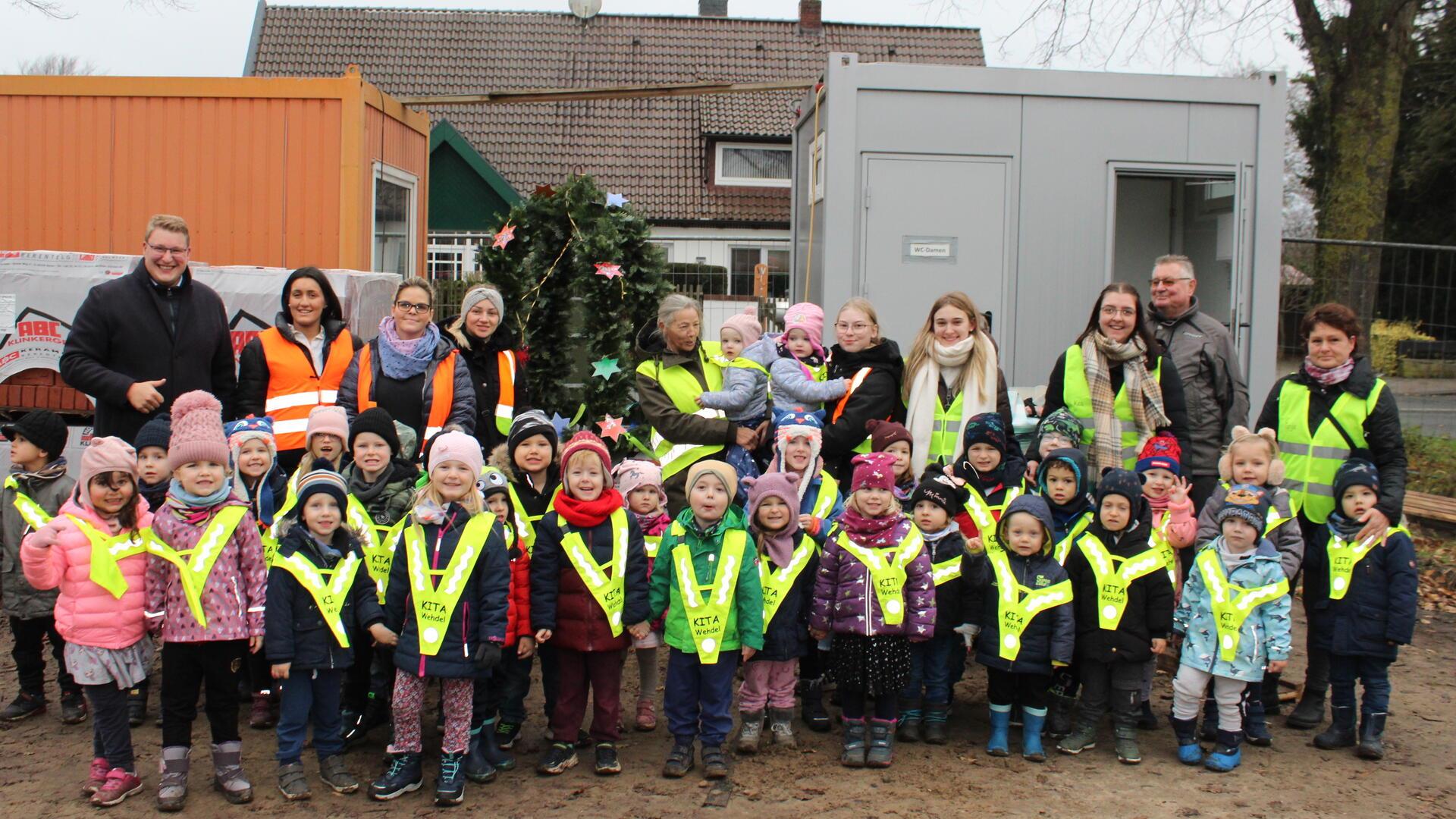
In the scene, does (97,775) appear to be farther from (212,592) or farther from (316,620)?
(316,620)

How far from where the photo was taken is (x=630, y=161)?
27641mm

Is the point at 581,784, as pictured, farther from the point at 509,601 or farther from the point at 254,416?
the point at 254,416

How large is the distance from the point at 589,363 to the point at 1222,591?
3720 mm

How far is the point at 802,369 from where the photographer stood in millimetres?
5906

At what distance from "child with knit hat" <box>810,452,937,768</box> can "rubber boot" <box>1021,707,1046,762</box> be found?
1.71 feet

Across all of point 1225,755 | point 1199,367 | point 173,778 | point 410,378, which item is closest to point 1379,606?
point 1225,755

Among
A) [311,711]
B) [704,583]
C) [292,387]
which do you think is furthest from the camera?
[292,387]

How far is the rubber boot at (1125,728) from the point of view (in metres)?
5.02

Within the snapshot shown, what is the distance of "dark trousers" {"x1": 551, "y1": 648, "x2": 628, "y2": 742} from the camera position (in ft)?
16.0

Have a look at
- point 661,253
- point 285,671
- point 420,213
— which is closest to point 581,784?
point 285,671

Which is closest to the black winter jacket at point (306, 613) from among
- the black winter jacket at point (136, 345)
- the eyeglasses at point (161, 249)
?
the black winter jacket at point (136, 345)

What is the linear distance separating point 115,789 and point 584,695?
5.60 feet

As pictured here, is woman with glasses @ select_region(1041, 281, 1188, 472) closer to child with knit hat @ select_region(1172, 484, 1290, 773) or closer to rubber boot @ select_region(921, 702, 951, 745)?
child with knit hat @ select_region(1172, 484, 1290, 773)

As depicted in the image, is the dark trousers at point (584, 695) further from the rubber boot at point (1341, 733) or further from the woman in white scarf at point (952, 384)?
the rubber boot at point (1341, 733)
